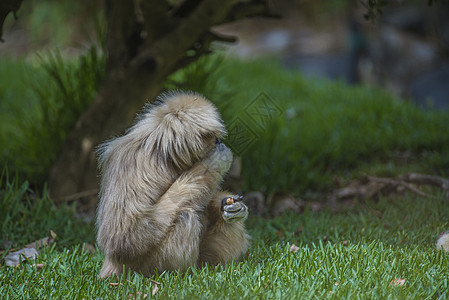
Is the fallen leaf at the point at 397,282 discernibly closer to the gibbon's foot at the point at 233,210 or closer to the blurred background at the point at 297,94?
the gibbon's foot at the point at 233,210

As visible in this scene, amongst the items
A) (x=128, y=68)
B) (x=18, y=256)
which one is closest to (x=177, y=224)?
(x=18, y=256)

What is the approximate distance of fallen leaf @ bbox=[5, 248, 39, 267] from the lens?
3.33m

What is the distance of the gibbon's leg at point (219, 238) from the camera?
2.86 metres

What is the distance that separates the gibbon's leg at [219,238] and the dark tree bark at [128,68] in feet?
6.02

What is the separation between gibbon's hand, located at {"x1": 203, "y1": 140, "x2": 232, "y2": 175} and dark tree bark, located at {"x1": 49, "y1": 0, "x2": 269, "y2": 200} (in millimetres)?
1935

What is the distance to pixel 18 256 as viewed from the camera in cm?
349

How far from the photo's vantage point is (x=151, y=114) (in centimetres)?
281

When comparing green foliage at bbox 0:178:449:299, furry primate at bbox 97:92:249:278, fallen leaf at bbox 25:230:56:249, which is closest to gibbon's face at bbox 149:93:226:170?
furry primate at bbox 97:92:249:278

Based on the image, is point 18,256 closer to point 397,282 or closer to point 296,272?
point 296,272

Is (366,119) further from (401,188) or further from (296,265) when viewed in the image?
(296,265)

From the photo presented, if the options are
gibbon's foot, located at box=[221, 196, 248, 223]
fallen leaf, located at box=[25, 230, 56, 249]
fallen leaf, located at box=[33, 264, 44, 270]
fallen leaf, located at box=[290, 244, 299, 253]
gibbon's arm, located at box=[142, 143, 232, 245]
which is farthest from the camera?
fallen leaf, located at box=[25, 230, 56, 249]

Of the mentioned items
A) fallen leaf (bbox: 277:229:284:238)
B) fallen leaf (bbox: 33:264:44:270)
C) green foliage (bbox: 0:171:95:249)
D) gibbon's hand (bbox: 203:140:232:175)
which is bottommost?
fallen leaf (bbox: 277:229:284:238)

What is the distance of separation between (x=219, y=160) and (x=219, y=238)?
45cm

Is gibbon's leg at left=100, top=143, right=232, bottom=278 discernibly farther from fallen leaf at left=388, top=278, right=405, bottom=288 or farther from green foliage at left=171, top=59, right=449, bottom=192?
green foliage at left=171, top=59, right=449, bottom=192
